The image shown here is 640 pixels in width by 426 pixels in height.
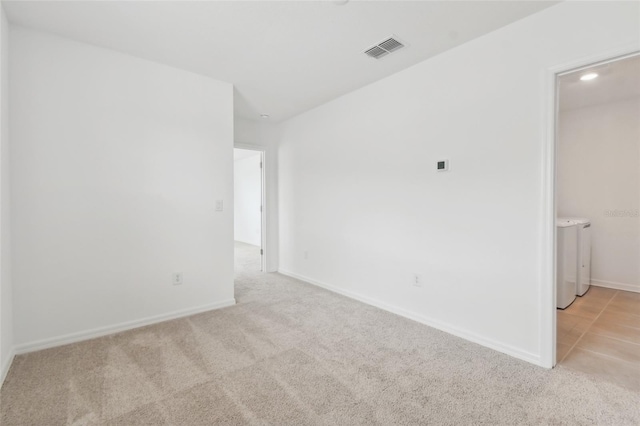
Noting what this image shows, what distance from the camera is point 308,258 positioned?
4.47 metres

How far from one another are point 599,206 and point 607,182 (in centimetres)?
34

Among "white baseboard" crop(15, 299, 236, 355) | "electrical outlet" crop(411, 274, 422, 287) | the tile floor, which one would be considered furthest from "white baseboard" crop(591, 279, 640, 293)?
"white baseboard" crop(15, 299, 236, 355)

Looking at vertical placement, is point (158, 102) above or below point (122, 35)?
below

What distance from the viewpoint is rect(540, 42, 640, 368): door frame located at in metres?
2.09

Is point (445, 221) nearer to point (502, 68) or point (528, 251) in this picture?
point (528, 251)

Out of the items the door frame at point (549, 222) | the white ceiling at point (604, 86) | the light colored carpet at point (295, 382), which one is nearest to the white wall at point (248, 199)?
the light colored carpet at point (295, 382)

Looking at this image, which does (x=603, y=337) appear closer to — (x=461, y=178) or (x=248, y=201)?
(x=461, y=178)

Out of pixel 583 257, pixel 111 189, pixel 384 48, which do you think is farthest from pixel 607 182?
pixel 111 189

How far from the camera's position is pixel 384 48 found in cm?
261

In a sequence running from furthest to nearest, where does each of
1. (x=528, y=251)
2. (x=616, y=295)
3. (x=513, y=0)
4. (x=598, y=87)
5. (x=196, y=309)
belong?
(x=616, y=295)
(x=598, y=87)
(x=196, y=309)
(x=528, y=251)
(x=513, y=0)

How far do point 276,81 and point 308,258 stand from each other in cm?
247

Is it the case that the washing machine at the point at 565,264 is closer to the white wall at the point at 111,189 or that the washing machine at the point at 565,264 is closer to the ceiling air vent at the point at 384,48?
the ceiling air vent at the point at 384,48

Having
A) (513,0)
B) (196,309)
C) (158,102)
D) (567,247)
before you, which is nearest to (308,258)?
(196,309)

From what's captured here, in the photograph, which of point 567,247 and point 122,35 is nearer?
point 122,35
